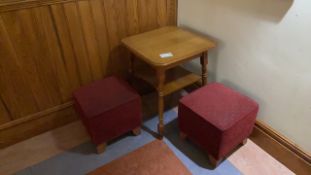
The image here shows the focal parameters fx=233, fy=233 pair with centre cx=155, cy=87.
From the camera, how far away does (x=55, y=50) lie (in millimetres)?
1542

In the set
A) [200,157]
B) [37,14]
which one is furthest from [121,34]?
[200,157]

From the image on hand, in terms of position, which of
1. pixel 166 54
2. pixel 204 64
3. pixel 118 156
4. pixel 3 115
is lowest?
pixel 118 156

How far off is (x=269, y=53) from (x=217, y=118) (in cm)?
47

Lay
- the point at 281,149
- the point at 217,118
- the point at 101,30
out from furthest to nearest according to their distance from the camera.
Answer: the point at 101,30 < the point at 281,149 < the point at 217,118

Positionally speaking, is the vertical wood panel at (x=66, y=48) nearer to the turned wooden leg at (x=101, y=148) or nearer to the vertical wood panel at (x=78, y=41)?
the vertical wood panel at (x=78, y=41)

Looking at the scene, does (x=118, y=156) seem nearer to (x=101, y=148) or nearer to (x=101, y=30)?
(x=101, y=148)

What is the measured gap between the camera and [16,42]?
1395 millimetres

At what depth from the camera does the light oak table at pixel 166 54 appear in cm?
141

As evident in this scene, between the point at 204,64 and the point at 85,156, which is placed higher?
the point at 204,64

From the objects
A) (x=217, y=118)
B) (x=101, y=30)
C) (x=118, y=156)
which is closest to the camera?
(x=217, y=118)

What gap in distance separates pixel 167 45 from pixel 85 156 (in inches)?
36.0

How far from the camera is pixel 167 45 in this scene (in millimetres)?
1537

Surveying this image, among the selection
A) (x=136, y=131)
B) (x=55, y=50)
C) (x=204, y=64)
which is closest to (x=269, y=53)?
(x=204, y=64)

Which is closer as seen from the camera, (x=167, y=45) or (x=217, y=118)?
(x=217, y=118)
